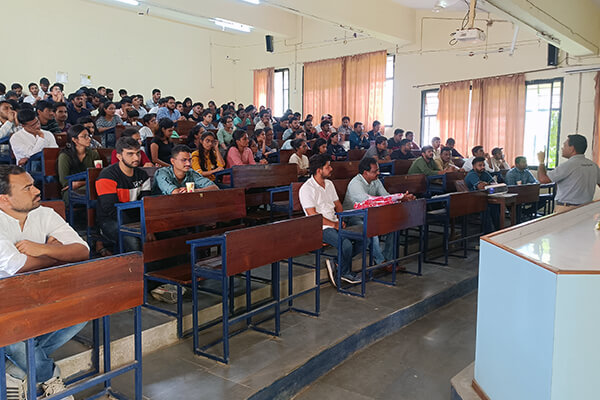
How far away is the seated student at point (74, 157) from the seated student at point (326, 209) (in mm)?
1960

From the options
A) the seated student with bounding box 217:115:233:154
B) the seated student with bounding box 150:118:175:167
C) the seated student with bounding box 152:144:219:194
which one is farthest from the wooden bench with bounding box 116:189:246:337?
the seated student with bounding box 217:115:233:154

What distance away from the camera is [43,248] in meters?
1.99

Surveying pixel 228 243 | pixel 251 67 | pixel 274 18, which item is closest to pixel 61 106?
pixel 228 243

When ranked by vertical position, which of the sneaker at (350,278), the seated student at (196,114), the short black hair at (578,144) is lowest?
the sneaker at (350,278)

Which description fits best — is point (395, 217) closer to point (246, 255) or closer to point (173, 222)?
point (246, 255)

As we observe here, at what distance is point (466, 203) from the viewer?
497cm

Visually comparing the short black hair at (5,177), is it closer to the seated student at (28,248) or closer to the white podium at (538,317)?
the seated student at (28,248)

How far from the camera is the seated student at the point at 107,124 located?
19.3ft

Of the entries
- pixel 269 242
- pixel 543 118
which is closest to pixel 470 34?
pixel 269 242

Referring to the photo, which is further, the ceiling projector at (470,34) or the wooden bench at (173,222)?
the ceiling projector at (470,34)

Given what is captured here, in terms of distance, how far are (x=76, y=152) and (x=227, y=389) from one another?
2858 mm

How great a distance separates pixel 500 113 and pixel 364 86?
3.28m

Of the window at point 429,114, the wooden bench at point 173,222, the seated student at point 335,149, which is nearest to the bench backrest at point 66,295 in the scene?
the wooden bench at point 173,222

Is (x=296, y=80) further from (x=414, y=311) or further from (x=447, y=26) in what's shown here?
(x=414, y=311)
